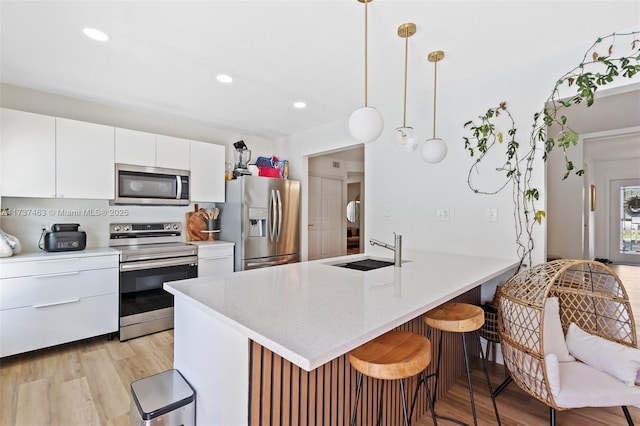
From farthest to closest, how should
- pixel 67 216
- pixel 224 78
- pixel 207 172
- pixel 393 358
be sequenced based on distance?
pixel 207 172
pixel 67 216
pixel 224 78
pixel 393 358

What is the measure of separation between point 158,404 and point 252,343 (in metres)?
0.59

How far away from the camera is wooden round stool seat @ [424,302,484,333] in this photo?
1.55m

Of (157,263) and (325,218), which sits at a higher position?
(325,218)

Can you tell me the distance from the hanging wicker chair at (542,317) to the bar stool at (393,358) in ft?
2.28

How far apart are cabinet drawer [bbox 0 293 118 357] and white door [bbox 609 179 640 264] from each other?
372 inches

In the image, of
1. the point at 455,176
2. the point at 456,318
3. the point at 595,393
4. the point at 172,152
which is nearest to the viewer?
the point at 595,393

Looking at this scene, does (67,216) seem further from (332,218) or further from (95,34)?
(332,218)

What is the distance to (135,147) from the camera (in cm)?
327

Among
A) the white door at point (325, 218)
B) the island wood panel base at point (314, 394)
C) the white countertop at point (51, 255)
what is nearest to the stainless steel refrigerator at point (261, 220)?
the white door at point (325, 218)

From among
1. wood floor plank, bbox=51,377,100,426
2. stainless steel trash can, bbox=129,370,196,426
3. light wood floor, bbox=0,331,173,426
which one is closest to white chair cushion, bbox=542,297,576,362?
stainless steel trash can, bbox=129,370,196,426

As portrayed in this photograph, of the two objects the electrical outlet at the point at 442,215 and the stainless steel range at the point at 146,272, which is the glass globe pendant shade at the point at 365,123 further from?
the stainless steel range at the point at 146,272

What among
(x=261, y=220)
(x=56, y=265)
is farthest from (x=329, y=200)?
(x=56, y=265)

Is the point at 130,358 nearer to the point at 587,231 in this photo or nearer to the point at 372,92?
the point at 372,92

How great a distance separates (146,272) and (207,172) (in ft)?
4.47
